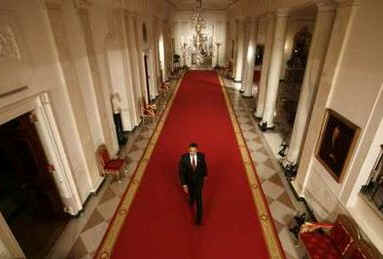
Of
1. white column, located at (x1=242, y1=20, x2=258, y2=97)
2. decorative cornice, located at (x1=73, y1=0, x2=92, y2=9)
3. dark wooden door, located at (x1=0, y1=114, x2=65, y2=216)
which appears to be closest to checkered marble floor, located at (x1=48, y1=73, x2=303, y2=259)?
dark wooden door, located at (x1=0, y1=114, x2=65, y2=216)

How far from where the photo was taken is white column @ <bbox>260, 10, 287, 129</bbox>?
6310 millimetres

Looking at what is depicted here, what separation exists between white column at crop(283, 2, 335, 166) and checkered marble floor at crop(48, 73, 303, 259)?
80cm

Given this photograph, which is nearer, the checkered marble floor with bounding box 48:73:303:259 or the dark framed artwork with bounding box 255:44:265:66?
the checkered marble floor with bounding box 48:73:303:259

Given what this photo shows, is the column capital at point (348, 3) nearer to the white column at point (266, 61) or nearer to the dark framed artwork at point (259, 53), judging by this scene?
the white column at point (266, 61)

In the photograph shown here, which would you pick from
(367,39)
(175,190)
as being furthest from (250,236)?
(367,39)

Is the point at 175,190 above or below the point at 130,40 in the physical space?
below

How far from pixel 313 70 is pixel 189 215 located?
379 cm

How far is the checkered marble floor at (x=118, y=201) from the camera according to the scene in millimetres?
3625

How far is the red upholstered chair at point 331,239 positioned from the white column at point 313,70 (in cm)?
227

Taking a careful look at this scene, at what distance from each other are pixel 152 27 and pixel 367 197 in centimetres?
1046

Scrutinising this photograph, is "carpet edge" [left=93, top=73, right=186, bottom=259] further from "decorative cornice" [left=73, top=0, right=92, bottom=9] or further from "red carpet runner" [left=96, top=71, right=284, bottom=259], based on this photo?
"decorative cornice" [left=73, top=0, right=92, bottom=9]

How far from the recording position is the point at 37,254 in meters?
3.57

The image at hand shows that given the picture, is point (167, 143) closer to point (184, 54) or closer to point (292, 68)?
point (292, 68)

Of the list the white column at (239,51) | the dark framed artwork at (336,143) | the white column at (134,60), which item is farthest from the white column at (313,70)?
the white column at (239,51)
